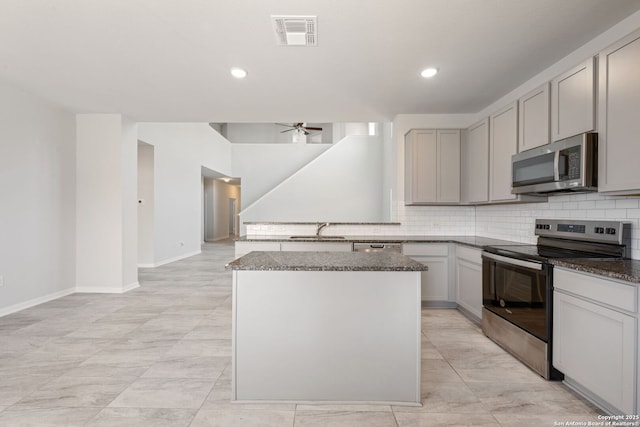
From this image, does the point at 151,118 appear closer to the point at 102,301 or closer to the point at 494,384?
the point at 102,301

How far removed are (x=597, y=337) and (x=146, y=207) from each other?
7.15m

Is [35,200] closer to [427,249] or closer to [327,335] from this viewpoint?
[327,335]

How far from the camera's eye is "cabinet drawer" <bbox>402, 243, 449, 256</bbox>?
4.01m

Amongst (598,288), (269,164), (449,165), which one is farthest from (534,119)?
(269,164)

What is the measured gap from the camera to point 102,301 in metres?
4.31

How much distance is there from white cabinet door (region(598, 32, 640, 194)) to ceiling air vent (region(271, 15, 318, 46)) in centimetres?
191

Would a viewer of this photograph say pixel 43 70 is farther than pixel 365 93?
No

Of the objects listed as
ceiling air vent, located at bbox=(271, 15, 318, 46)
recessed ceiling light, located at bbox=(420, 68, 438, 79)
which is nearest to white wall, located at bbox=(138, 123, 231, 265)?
ceiling air vent, located at bbox=(271, 15, 318, 46)

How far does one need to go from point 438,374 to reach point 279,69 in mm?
2875

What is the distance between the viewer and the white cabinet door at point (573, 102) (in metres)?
2.29

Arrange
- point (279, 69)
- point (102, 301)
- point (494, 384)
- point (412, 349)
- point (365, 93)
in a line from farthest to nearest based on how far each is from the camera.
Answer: point (102, 301), point (365, 93), point (279, 69), point (494, 384), point (412, 349)

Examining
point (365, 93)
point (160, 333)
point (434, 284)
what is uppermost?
point (365, 93)

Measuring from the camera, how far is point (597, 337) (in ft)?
6.24

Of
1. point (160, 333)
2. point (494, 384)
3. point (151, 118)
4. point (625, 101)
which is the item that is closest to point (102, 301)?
point (160, 333)
